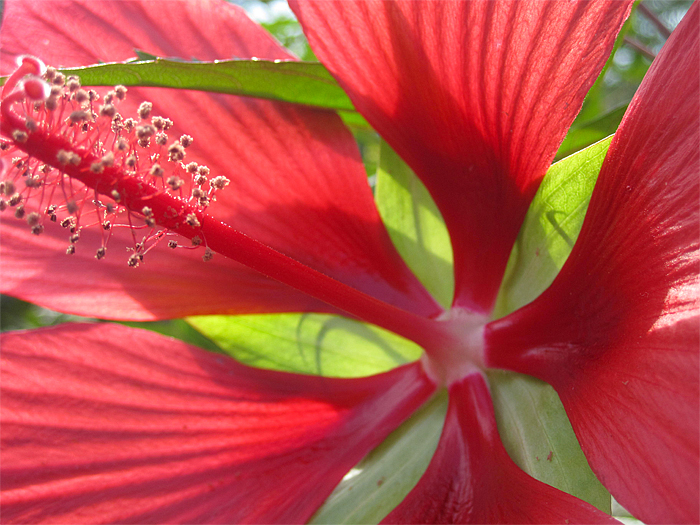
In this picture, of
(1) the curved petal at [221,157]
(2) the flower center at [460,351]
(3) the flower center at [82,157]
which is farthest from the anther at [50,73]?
(2) the flower center at [460,351]

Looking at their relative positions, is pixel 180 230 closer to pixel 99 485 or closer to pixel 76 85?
pixel 76 85

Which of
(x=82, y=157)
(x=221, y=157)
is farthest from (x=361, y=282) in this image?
(x=82, y=157)

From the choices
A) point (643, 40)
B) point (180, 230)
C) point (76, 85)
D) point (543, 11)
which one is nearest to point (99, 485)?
point (180, 230)

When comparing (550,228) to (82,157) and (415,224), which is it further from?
(82,157)

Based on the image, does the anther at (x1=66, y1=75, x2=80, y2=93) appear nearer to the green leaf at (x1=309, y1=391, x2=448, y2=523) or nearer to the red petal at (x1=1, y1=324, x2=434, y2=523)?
the red petal at (x1=1, y1=324, x2=434, y2=523)

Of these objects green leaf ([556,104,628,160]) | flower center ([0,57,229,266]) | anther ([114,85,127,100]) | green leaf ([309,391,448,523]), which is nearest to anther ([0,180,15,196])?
flower center ([0,57,229,266])

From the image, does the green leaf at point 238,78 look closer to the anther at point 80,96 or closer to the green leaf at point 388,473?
the anther at point 80,96
